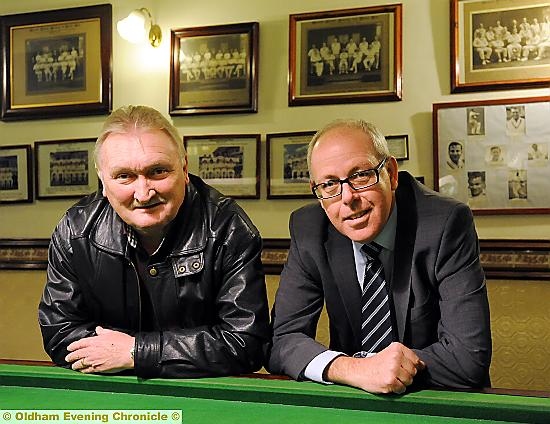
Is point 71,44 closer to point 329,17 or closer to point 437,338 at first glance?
point 329,17

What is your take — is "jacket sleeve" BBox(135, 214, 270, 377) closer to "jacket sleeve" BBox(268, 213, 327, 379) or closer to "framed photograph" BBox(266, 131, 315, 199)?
"jacket sleeve" BBox(268, 213, 327, 379)

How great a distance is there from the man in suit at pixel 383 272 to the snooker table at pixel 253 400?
12cm

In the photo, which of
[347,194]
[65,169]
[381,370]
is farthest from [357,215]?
[65,169]

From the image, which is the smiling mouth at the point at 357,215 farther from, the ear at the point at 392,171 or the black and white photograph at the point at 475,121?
the black and white photograph at the point at 475,121

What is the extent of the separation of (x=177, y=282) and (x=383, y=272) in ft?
2.09

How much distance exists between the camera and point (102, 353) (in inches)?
80.1

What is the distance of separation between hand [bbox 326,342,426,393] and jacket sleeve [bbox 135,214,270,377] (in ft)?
1.19

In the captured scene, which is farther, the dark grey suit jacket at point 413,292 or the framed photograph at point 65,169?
the framed photograph at point 65,169

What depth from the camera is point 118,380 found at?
1945mm

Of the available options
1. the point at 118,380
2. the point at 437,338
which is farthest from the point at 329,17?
the point at 118,380

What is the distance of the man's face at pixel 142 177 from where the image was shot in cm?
213

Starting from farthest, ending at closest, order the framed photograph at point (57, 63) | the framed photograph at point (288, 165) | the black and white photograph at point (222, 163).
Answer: the framed photograph at point (57, 63) → the black and white photograph at point (222, 163) → the framed photograph at point (288, 165)

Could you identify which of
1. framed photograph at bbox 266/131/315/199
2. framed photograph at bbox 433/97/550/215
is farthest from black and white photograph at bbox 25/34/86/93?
framed photograph at bbox 433/97/550/215

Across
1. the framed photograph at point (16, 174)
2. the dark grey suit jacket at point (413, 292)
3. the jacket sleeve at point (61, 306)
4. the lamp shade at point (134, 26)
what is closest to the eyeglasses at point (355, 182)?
the dark grey suit jacket at point (413, 292)
